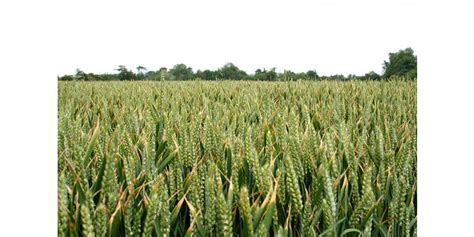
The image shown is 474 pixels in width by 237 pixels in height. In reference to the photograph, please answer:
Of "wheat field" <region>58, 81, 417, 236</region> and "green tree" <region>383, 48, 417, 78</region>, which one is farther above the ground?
"green tree" <region>383, 48, 417, 78</region>

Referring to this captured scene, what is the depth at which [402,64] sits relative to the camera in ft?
3.89

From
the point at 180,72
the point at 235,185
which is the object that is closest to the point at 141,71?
the point at 180,72

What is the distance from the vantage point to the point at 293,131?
Result: 81 cm

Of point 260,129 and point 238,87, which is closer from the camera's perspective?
point 260,129

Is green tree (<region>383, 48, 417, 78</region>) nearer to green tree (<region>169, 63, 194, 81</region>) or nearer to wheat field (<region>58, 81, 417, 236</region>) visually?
wheat field (<region>58, 81, 417, 236</region>)

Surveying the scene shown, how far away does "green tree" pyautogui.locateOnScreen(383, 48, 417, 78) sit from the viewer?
115cm

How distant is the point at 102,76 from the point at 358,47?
85 centimetres

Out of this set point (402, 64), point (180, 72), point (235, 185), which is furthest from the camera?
point (180, 72)

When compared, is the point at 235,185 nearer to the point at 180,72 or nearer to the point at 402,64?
the point at 402,64

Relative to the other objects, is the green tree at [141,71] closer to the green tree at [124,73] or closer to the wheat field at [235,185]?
the green tree at [124,73]

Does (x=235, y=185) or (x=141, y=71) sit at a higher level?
(x=141, y=71)

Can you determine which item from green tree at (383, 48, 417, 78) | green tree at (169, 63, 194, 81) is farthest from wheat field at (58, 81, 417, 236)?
green tree at (169, 63, 194, 81)
